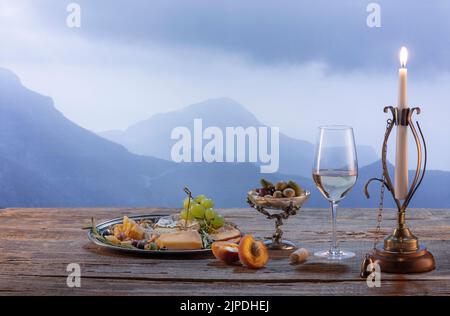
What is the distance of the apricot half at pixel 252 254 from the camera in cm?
158

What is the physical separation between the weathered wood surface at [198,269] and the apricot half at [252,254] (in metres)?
0.02

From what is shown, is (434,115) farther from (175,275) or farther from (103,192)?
(175,275)

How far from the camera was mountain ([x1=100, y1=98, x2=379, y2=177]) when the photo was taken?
6617 mm

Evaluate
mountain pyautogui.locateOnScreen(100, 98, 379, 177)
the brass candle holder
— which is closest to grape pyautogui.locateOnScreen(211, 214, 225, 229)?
the brass candle holder

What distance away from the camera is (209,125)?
6727mm

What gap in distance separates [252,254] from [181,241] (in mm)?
205

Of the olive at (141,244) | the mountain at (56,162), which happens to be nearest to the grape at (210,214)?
the olive at (141,244)

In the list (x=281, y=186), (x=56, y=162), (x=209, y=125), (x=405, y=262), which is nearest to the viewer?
(x=405, y=262)

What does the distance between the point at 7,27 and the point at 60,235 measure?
17.8ft

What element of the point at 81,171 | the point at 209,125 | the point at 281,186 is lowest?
the point at 81,171

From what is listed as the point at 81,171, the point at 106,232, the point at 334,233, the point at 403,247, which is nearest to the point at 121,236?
the point at 106,232

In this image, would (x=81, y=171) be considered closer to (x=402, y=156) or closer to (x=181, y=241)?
(x=181, y=241)

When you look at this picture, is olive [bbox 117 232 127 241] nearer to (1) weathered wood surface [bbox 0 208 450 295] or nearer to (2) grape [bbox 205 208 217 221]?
(1) weathered wood surface [bbox 0 208 450 295]
